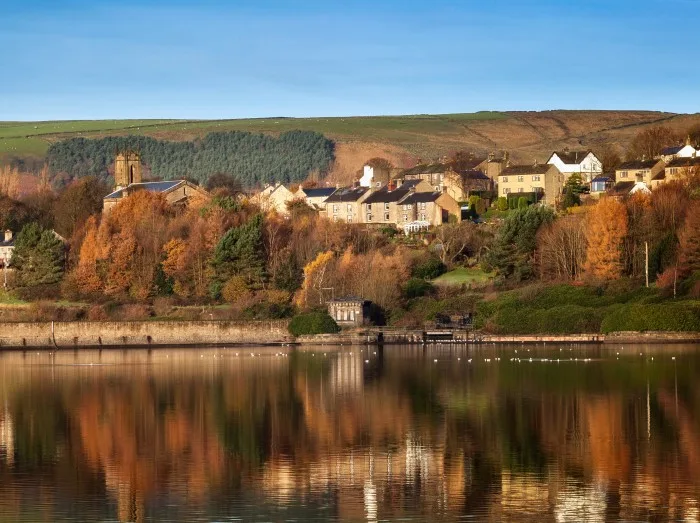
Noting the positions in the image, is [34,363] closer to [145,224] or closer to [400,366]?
[400,366]

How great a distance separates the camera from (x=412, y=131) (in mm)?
177875

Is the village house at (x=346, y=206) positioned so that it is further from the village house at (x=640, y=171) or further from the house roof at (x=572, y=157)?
the village house at (x=640, y=171)

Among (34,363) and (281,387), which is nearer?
(281,387)

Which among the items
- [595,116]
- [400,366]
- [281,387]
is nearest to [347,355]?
[400,366]

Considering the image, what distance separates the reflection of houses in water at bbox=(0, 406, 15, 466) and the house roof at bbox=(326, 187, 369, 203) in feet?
209

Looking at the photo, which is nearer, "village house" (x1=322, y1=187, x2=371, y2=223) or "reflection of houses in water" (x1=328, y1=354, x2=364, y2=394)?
"reflection of houses in water" (x1=328, y1=354, x2=364, y2=394)

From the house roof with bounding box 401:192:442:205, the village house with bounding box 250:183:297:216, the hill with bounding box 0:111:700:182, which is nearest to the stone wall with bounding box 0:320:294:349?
the house roof with bounding box 401:192:442:205

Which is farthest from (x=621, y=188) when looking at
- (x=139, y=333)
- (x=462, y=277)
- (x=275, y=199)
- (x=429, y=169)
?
(x=139, y=333)

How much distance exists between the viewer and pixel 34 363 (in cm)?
6406

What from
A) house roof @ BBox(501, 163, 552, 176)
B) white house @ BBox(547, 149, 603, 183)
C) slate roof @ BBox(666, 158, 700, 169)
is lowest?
slate roof @ BBox(666, 158, 700, 169)

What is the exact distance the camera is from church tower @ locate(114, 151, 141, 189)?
4729 inches

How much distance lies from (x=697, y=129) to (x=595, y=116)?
60.8 m

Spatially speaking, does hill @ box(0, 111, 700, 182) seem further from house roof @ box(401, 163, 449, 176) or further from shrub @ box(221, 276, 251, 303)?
shrub @ box(221, 276, 251, 303)

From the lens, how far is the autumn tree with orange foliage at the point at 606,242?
7788cm
